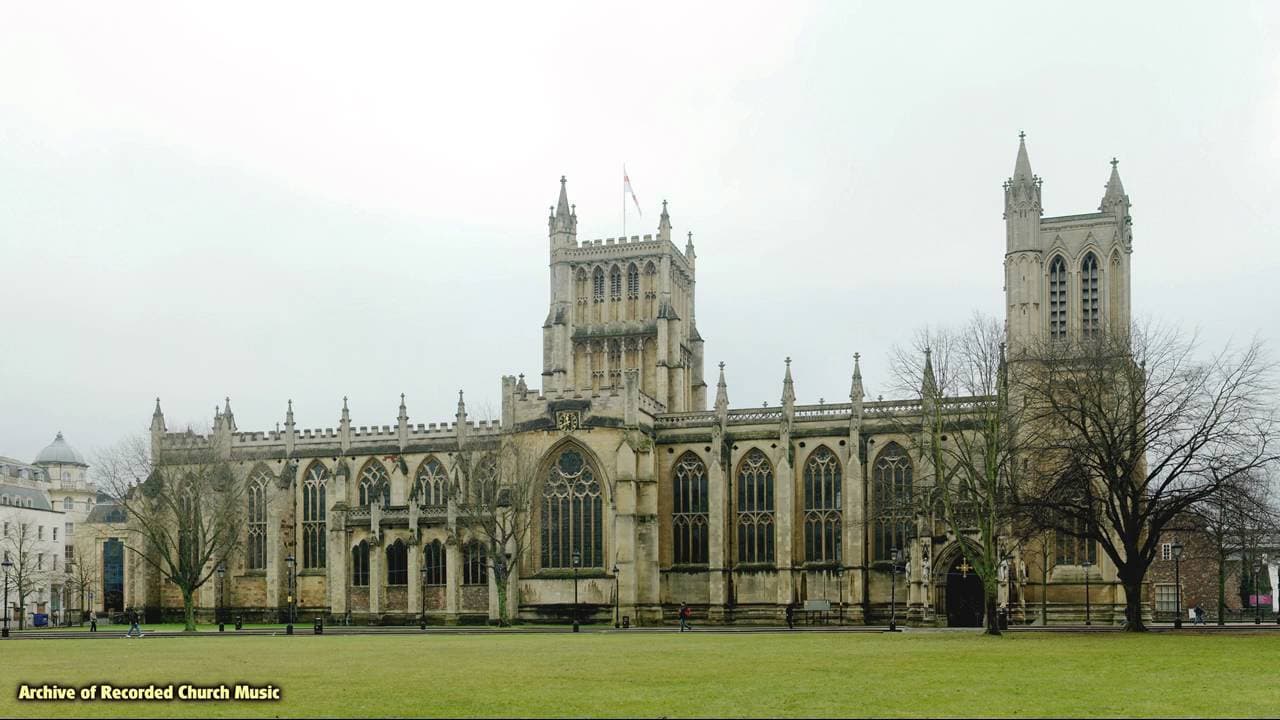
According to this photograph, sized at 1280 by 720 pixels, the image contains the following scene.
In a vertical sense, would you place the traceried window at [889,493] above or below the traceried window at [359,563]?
above

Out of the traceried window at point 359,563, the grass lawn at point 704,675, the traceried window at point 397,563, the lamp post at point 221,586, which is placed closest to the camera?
the grass lawn at point 704,675

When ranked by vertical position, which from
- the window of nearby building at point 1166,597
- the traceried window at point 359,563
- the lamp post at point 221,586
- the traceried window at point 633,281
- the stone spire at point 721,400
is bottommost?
the window of nearby building at point 1166,597

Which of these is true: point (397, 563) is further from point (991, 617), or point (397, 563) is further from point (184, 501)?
point (991, 617)

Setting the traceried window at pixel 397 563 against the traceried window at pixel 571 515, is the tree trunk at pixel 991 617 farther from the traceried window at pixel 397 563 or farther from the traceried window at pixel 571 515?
the traceried window at pixel 397 563

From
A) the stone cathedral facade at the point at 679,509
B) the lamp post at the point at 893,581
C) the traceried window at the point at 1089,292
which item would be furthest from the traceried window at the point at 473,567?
the traceried window at the point at 1089,292

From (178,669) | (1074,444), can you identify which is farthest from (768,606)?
(178,669)

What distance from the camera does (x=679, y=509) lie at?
77.4 metres

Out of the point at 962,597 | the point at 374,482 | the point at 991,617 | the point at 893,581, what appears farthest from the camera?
the point at 374,482

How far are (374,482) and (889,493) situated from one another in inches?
1220

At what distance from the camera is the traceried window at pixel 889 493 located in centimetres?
7131

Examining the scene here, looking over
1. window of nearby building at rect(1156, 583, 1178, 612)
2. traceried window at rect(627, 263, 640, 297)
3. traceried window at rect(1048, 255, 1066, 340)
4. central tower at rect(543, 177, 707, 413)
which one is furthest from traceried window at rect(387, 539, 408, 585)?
window of nearby building at rect(1156, 583, 1178, 612)

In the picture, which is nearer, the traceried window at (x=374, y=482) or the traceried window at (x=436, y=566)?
the traceried window at (x=436, y=566)

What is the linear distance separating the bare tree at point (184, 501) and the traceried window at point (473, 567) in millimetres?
13485

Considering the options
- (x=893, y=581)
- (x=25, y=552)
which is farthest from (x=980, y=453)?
(x=25, y=552)
